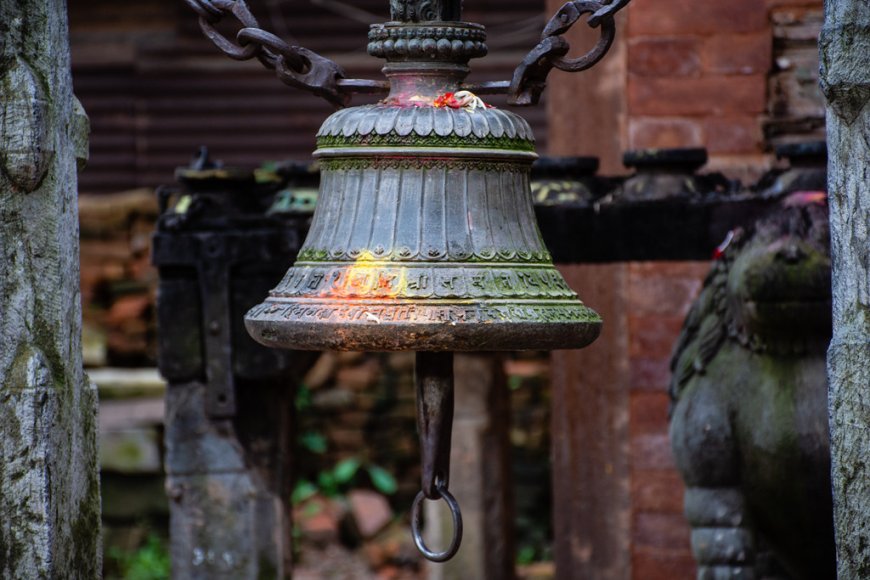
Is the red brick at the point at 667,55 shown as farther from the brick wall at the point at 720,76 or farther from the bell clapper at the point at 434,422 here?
the bell clapper at the point at 434,422

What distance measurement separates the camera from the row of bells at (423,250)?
243 centimetres

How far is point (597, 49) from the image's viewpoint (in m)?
2.59

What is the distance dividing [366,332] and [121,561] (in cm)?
525

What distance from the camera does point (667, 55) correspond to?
500cm

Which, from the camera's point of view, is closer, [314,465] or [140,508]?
[140,508]

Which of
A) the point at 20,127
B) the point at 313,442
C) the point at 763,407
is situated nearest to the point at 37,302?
the point at 20,127

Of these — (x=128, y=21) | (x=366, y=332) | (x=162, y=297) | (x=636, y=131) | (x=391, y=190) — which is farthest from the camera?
(x=128, y=21)

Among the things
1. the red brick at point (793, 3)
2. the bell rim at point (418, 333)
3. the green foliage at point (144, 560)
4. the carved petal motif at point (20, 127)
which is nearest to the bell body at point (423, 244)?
the bell rim at point (418, 333)

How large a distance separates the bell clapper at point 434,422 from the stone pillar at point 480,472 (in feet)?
9.55

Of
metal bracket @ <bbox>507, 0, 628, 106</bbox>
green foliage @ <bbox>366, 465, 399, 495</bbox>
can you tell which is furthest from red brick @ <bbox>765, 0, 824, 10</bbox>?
green foliage @ <bbox>366, 465, 399, 495</bbox>

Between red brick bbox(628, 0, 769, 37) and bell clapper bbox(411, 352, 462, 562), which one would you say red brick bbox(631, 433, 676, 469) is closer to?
red brick bbox(628, 0, 769, 37)

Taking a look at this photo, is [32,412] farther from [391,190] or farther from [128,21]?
[128,21]

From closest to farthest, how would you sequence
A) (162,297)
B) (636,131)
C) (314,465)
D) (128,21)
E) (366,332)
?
1. (366,332)
2. (162,297)
3. (636,131)
4. (128,21)
5. (314,465)

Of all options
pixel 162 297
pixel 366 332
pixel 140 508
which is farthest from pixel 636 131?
pixel 140 508
